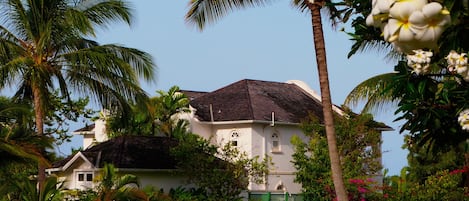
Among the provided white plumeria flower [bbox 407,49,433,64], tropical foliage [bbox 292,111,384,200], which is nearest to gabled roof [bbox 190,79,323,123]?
tropical foliage [bbox 292,111,384,200]

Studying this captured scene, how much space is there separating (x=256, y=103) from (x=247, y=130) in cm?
187

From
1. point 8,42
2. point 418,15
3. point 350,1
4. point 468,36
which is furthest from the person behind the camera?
point 8,42

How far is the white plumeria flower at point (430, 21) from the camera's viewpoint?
3.80 metres

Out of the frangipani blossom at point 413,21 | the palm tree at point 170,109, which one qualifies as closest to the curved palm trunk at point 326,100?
the frangipani blossom at point 413,21

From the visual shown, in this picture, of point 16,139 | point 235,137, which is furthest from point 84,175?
point 16,139

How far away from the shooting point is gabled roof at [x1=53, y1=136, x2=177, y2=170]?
1224 inches

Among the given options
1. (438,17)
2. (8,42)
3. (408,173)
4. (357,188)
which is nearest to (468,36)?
(438,17)

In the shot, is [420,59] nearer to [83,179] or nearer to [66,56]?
[66,56]

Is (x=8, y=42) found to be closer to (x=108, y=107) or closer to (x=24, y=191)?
(x=108, y=107)

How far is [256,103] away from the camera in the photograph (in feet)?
126

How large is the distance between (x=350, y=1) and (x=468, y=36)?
61.9 inches

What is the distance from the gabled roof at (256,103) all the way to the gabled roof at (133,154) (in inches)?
195

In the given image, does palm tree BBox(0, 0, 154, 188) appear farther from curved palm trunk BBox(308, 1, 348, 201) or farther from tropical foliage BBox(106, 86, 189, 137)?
tropical foliage BBox(106, 86, 189, 137)

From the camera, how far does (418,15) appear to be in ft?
12.5
